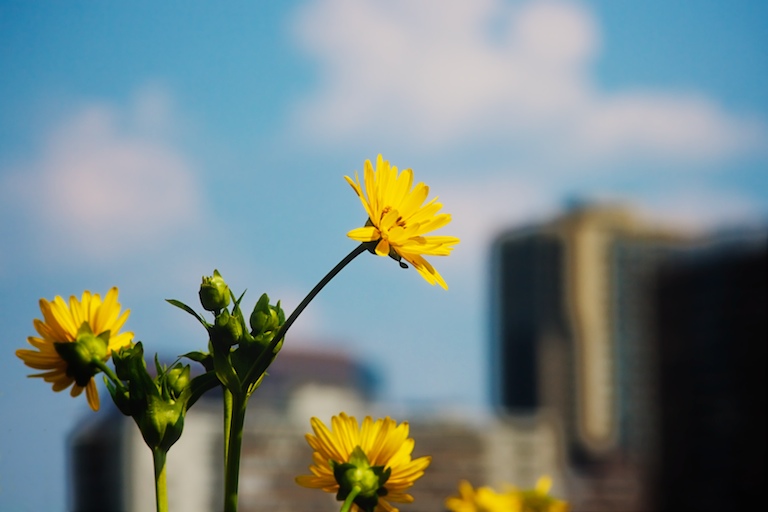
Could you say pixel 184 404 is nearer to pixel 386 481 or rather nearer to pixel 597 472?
pixel 386 481

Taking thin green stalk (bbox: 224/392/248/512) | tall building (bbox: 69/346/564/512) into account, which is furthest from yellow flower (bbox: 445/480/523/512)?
tall building (bbox: 69/346/564/512)

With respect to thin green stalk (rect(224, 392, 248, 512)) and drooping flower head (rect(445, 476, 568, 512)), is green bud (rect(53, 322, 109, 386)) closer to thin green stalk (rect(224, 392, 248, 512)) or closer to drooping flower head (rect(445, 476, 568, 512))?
thin green stalk (rect(224, 392, 248, 512))

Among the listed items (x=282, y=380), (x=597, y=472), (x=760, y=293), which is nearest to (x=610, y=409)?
(x=597, y=472)

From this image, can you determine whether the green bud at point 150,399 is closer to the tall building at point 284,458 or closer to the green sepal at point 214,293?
the green sepal at point 214,293

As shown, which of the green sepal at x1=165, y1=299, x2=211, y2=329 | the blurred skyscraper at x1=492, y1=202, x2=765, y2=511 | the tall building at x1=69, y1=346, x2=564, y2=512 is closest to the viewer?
the green sepal at x1=165, y1=299, x2=211, y2=329

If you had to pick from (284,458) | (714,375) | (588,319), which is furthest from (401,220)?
(588,319)

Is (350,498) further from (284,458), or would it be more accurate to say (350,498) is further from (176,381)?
A: (284,458)

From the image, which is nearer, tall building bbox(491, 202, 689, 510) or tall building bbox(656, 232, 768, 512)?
tall building bbox(656, 232, 768, 512)
